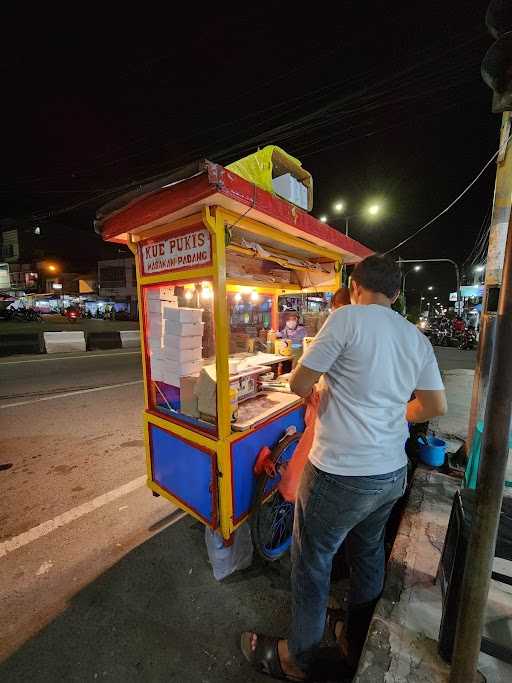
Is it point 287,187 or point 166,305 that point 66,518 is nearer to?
point 166,305

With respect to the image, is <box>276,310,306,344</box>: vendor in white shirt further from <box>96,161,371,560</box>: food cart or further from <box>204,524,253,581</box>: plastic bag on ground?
<box>204,524,253,581</box>: plastic bag on ground

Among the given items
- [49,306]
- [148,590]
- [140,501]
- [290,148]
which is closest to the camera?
[148,590]


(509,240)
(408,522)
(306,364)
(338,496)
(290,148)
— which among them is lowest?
(408,522)

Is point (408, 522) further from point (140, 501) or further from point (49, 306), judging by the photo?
point (49, 306)

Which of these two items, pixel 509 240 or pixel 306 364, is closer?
pixel 509 240

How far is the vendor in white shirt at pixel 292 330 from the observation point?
4.79 m

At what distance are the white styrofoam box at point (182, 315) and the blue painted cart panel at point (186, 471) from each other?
107 cm

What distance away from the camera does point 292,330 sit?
4.98 meters

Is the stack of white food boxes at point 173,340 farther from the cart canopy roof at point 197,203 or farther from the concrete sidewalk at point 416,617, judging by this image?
the concrete sidewalk at point 416,617

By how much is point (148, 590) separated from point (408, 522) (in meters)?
2.27

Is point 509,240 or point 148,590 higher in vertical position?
point 509,240

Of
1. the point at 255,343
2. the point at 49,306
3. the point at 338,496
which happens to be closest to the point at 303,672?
the point at 338,496

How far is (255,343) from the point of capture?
4.52m

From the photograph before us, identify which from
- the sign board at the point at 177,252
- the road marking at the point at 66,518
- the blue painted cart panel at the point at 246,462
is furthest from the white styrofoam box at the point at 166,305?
the road marking at the point at 66,518
